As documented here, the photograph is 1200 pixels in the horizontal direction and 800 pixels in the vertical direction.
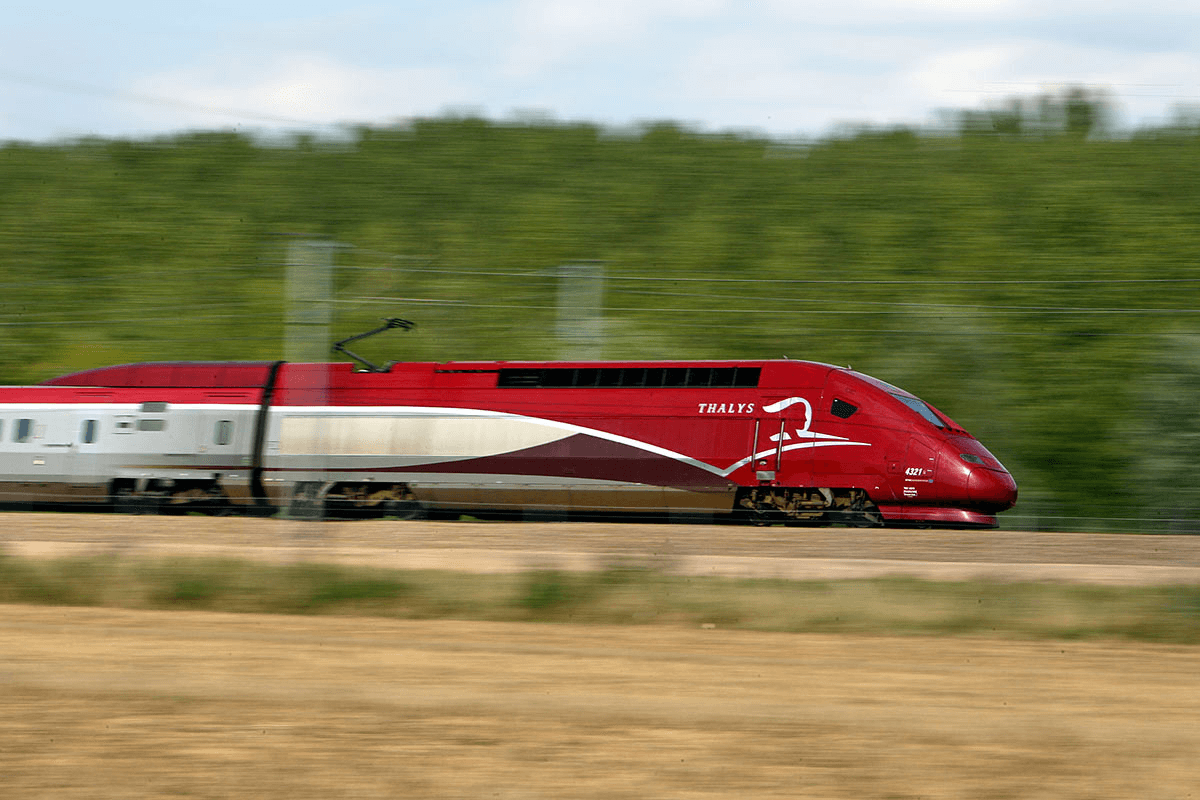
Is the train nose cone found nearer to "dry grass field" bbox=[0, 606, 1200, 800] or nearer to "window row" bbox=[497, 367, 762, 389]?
"window row" bbox=[497, 367, 762, 389]

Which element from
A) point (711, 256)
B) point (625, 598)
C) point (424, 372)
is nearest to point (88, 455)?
point (424, 372)

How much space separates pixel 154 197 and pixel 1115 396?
44246 millimetres

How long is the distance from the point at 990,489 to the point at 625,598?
9.68 metres

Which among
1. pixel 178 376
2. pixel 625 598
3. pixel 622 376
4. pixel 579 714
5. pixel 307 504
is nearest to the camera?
pixel 579 714

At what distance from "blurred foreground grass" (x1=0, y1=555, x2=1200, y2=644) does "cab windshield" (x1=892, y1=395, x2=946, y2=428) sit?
8.51 m

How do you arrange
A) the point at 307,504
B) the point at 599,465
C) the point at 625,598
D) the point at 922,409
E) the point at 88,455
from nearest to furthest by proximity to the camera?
the point at 625,598, the point at 922,409, the point at 599,465, the point at 307,504, the point at 88,455

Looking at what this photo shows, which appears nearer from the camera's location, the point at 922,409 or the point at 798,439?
the point at 798,439

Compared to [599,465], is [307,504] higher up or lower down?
lower down

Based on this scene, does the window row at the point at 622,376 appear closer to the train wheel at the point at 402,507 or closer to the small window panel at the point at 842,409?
the small window panel at the point at 842,409

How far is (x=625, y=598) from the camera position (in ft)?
39.4

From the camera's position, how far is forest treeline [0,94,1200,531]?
37562mm

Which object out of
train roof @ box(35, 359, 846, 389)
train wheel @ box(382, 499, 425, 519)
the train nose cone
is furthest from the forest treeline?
train wheel @ box(382, 499, 425, 519)

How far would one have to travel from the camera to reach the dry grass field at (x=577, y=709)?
6.84m

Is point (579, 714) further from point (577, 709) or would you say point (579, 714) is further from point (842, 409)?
point (842, 409)
